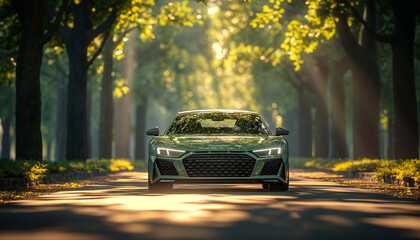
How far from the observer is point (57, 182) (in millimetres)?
18391

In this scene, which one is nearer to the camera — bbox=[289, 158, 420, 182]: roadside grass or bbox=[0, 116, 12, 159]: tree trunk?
bbox=[289, 158, 420, 182]: roadside grass

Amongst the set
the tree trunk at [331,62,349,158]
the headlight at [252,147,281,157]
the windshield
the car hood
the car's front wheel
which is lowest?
the car's front wheel

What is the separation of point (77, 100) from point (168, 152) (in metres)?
13.2

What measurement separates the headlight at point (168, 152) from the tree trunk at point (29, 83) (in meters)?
8.16

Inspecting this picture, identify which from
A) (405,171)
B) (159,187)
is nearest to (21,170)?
(159,187)

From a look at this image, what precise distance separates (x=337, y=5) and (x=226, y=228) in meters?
17.4

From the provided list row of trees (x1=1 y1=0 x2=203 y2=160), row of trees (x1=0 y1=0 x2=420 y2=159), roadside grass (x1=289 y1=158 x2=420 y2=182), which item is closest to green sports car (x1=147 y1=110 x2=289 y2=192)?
roadside grass (x1=289 y1=158 x2=420 y2=182)

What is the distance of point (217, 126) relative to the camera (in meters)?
14.7

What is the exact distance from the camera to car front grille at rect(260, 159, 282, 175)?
12998mm

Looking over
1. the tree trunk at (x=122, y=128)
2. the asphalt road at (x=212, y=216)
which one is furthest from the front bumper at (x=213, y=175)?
the tree trunk at (x=122, y=128)

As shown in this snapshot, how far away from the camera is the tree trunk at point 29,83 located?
20.3 m

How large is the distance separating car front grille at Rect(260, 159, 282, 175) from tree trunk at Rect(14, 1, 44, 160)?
30.6ft

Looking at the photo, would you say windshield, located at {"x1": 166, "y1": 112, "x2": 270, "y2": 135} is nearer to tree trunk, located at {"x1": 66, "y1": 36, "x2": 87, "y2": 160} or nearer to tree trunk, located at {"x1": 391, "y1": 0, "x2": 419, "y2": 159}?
tree trunk, located at {"x1": 391, "y1": 0, "x2": 419, "y2": 159}

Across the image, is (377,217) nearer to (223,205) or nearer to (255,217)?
(255,217)
